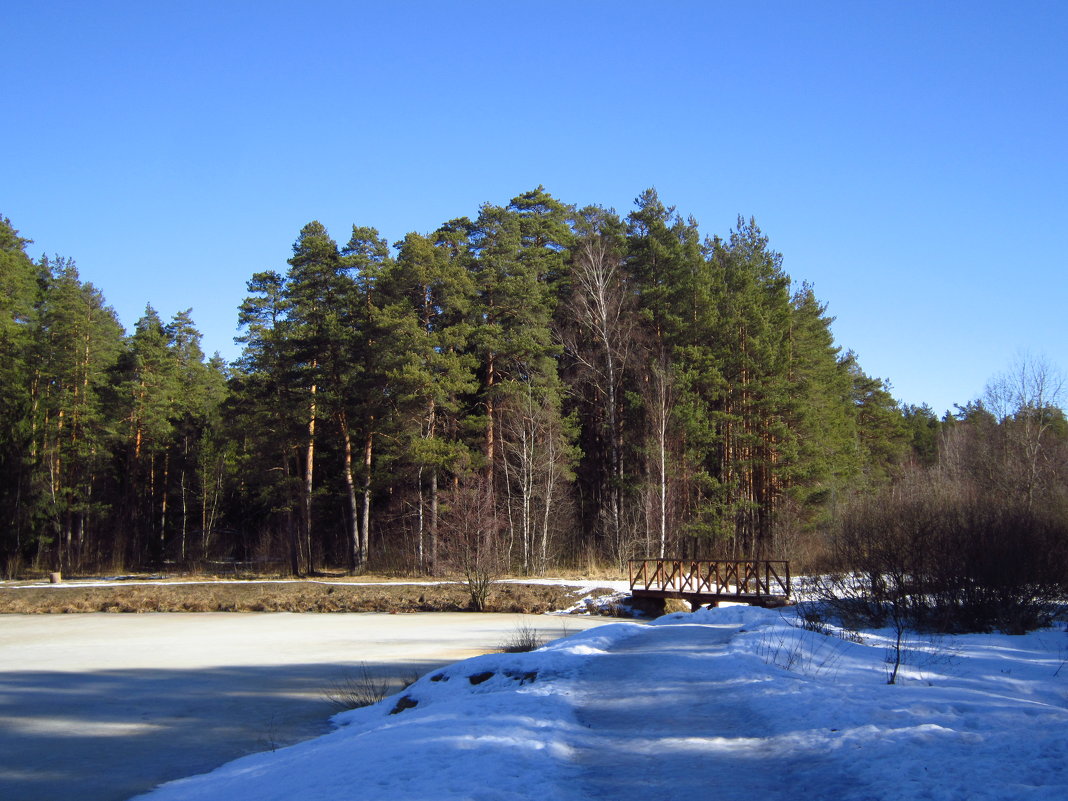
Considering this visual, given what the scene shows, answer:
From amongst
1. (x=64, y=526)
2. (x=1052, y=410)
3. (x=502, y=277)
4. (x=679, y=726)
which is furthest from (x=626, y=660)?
(x=64, y=526)

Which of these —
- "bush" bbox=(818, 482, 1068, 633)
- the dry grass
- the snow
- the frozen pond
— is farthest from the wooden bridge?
the snow

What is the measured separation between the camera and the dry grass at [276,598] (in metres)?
28.2

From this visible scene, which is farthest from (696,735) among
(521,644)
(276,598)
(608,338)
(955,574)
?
(608,338)

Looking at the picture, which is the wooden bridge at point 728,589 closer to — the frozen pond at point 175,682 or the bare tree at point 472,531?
the frozen pond at point 175,682

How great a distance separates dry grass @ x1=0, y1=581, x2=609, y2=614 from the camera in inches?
1112

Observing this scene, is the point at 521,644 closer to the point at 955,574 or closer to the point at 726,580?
the point at 955,574

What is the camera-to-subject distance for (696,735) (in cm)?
678

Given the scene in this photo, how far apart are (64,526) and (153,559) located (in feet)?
20.8

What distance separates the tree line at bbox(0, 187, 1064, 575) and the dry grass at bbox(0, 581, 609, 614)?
380cm

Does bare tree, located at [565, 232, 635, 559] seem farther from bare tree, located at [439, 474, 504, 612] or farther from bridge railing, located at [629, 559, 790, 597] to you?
bridge railing, located at [629, 559, 790, 597]

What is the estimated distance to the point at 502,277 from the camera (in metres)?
39.6

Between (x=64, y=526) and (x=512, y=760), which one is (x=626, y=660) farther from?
(x=64, y=526)

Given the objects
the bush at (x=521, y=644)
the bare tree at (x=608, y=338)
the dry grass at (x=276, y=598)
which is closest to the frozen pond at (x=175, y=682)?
the bush at (x=521, y=644)

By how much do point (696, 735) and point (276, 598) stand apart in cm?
2654
